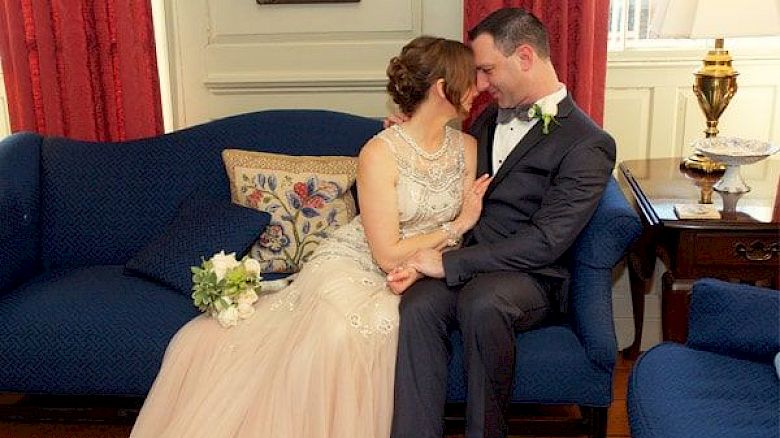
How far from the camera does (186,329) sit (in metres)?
2.43

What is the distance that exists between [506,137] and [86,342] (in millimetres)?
1363

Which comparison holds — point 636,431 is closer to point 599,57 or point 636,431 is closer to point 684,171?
point 684,171

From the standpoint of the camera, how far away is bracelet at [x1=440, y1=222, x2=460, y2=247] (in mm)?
2514

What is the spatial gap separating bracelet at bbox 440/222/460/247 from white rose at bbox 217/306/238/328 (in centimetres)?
63

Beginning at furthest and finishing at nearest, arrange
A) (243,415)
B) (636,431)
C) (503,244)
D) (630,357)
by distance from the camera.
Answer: (630,357)
(503,244)
(243,415)
(636,431)

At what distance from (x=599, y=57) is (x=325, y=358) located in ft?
5.09

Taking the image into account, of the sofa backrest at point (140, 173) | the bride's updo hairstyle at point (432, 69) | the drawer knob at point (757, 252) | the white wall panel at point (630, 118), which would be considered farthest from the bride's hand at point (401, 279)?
the white wall panel at point (630, 118)

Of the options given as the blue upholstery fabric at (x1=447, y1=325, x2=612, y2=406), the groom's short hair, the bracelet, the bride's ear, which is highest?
the groom's short hair

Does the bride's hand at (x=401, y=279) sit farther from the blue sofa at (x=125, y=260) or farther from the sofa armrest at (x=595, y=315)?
the sofa armrest at (x=595, y=315)

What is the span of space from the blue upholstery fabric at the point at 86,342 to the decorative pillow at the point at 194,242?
123 millimetres

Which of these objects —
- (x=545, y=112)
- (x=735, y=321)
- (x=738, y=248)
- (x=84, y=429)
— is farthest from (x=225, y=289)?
(x=738, y=248)

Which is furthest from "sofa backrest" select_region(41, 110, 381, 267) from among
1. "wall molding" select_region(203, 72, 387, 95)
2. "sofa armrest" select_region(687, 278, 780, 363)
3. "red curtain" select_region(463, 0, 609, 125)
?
"sofa armrest" select_region(687, 278, 780, 363)

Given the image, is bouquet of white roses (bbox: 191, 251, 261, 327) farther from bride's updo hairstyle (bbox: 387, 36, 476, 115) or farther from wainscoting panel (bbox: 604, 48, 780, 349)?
wainscoting panel (bbox: 604, 48, 780, 349)

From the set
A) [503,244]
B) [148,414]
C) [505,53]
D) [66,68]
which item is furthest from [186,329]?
[66,68]
